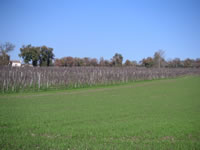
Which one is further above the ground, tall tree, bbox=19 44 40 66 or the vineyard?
tall tree, bbox=19 44 40 66

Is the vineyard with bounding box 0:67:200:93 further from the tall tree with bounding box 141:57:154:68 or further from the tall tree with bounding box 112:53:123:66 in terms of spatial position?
the tall tree with bounding box 141:57:154:68

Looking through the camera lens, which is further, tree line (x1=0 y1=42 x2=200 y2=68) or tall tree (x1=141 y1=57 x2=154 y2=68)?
tall tree (x1=141 y1=57 x2=154 y2=68)

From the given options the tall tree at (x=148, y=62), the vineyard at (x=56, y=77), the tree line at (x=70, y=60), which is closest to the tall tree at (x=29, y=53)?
the tree line at (x=70, y=60)

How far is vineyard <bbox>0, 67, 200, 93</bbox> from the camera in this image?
93.3 feet

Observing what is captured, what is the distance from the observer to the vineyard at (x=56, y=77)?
28425 millimetres

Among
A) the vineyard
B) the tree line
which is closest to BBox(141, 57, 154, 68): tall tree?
the tree line

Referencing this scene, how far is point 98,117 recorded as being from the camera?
35.1ft

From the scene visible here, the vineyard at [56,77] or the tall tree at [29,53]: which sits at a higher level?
the tall tree at [29,53]

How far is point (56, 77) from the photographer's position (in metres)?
34.2

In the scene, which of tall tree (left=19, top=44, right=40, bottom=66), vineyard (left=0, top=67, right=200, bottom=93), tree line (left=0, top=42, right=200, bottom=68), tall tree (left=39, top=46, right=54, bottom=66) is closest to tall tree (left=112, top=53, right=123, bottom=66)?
tree line (left=0, top=42, right=200, bottom=68)

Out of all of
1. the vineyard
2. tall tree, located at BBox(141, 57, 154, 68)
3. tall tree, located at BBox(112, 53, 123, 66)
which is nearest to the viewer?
the vineyard

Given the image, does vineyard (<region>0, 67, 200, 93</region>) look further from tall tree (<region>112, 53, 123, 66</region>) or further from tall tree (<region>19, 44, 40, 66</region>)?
tall tree (<region>112, 53, 123, 66</region>)

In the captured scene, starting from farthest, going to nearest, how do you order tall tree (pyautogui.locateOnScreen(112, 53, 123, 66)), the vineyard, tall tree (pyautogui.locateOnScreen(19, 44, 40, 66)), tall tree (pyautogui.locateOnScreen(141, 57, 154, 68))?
tall tree (pyautogui.locateOnScreen(141, 57, 154, 68)), tall tree (pyautogui.locateOnScreen(112, 53, 123, 66)), tall tree (pyautogui.locateOnScreen(19, 44, 40, 66)), the vineyard

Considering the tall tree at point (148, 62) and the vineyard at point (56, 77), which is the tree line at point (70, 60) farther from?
the vineyard at point (56, 77)
